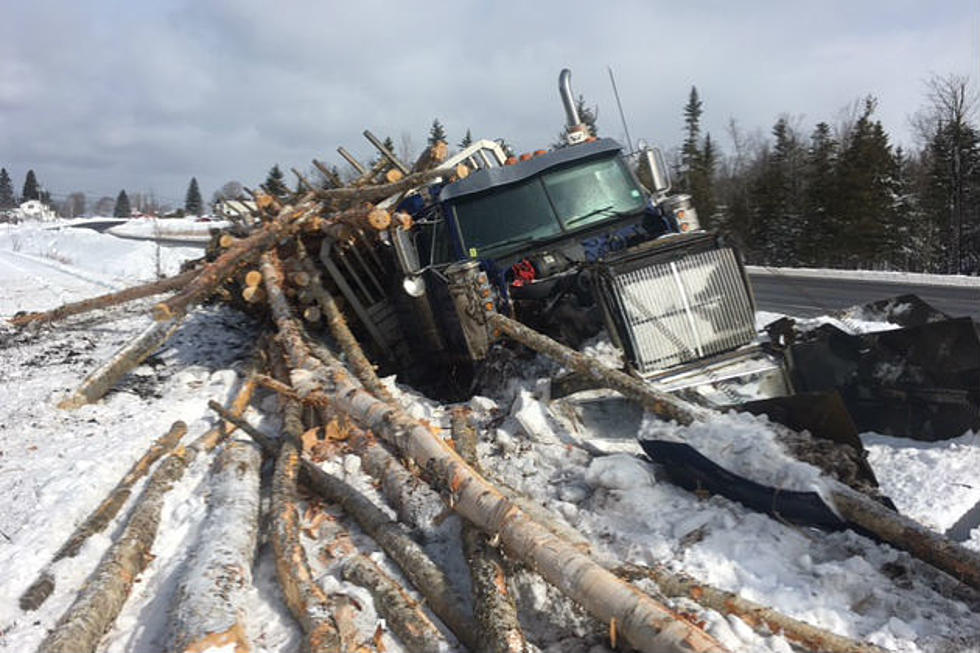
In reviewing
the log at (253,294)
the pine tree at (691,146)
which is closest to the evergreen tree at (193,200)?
the pine tree at (691,146)

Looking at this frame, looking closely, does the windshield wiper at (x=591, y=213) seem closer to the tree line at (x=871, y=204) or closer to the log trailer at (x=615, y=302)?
the log trailer at (x=615, y=302)

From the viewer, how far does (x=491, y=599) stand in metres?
2.79

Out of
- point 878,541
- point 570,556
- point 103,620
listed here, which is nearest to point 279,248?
point 103,620

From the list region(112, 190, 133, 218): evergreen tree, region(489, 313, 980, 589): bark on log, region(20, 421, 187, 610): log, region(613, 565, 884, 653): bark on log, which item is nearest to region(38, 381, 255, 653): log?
region(20, 421, 187, 610): log

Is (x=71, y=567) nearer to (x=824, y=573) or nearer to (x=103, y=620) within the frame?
(x=103, y=620)

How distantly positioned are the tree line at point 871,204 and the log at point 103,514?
81.2ft

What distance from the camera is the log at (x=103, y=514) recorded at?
3248mm

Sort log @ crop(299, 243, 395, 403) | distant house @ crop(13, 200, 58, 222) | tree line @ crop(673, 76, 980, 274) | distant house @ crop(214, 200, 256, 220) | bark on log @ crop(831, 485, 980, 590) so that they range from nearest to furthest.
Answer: bark on log @ crop(831, 485, 980, 590)
log @ crop(299, 243, 395, 403)
distant house @ crop(214, 200, 256, 220)
tree line @ crop(673, 76, 980, 274)
distant house @ crop(13, 200, 58, 222)

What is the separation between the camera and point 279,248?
8953mm

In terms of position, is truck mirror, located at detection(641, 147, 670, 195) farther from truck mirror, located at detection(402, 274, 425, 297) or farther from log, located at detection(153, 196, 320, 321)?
log, located at detection(153, 196, 320, 321)

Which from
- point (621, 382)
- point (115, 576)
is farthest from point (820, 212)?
point (115, 576)

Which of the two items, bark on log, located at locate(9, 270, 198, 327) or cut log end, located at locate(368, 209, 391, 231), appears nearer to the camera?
cut log end, located at locate(368, 209, 391, 231)

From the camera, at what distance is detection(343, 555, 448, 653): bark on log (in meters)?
2.72

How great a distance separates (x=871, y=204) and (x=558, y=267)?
1186 inches
